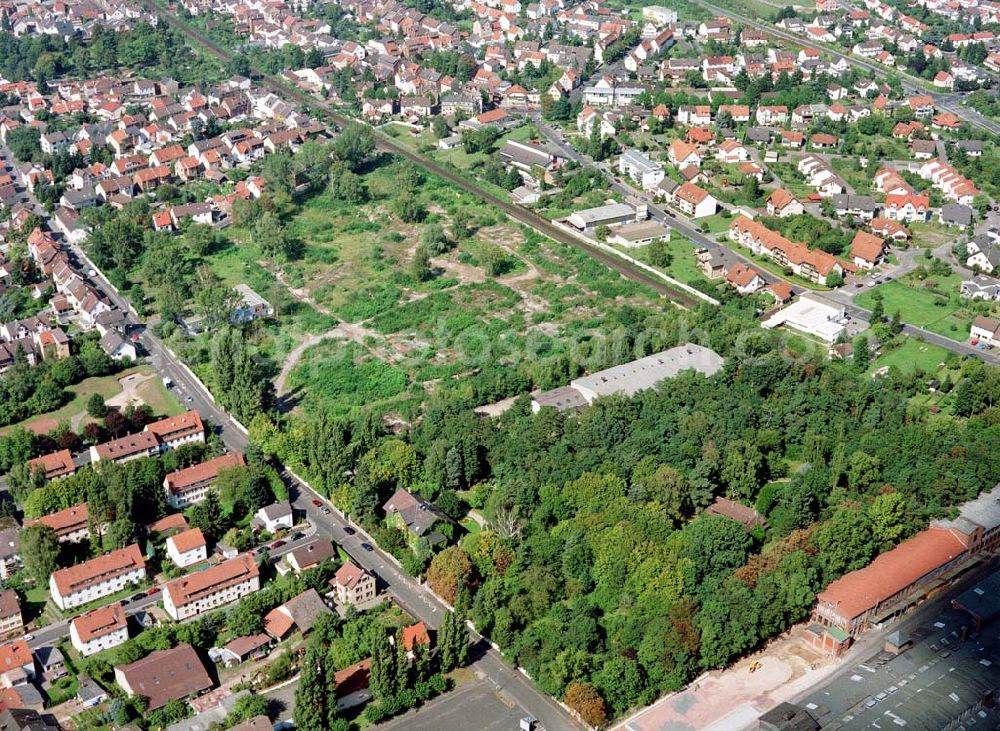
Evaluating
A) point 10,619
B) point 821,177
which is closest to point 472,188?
point 821,177

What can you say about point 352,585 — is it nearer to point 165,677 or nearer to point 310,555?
point 310,555

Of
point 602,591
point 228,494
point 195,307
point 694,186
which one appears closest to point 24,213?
point 195,307

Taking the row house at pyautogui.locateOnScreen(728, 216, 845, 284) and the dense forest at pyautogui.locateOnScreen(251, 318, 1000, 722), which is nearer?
the dense forest at pyautogui.locateOnScreen(251, 318, 1000, 722)

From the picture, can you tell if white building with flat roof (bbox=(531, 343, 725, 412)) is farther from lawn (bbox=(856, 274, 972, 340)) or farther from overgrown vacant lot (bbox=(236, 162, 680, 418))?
lawn (bbox=(856, 274, 972, 340))

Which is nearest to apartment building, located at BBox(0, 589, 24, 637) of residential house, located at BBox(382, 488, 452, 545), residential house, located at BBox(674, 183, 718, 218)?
residential house, located at BBox(382, 488, 452, 545)

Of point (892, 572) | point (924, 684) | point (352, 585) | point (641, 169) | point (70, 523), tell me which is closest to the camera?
point (924, 684)

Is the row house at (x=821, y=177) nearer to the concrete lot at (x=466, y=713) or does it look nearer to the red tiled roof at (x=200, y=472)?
the red tiled roof at (x=200, y=472)

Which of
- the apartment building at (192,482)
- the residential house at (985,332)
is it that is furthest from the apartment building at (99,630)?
the residential house at (985,332)
